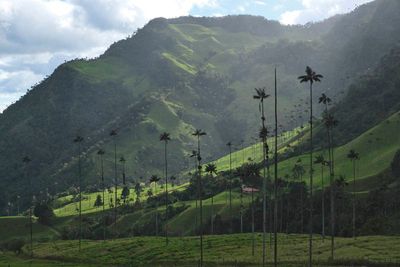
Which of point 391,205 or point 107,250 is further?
point 391,205

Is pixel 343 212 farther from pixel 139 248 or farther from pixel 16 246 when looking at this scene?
pixel 16 246

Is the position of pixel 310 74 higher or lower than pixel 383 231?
higher

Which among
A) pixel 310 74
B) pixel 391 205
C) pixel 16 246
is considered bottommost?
pixel 16 246

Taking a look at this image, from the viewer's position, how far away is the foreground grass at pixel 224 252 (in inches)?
4432

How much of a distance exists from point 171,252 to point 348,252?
4596cm

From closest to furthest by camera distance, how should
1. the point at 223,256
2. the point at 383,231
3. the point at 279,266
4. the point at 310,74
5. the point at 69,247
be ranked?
the point at 310,74 < the point at 279,266 < the point at 223,256 < the point at 383,231 < the point at 69,247

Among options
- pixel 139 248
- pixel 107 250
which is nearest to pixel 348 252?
pixel 139 248

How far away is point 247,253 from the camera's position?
429 ft

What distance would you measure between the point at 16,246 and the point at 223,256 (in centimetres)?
9171

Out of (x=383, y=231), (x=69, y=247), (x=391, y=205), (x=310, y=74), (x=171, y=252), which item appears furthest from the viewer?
(x=391, y=205)

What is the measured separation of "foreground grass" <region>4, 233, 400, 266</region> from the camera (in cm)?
11256

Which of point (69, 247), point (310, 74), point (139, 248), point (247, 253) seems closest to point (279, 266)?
point (247, 253)

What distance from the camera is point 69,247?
581ft

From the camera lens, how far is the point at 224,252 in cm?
13525
